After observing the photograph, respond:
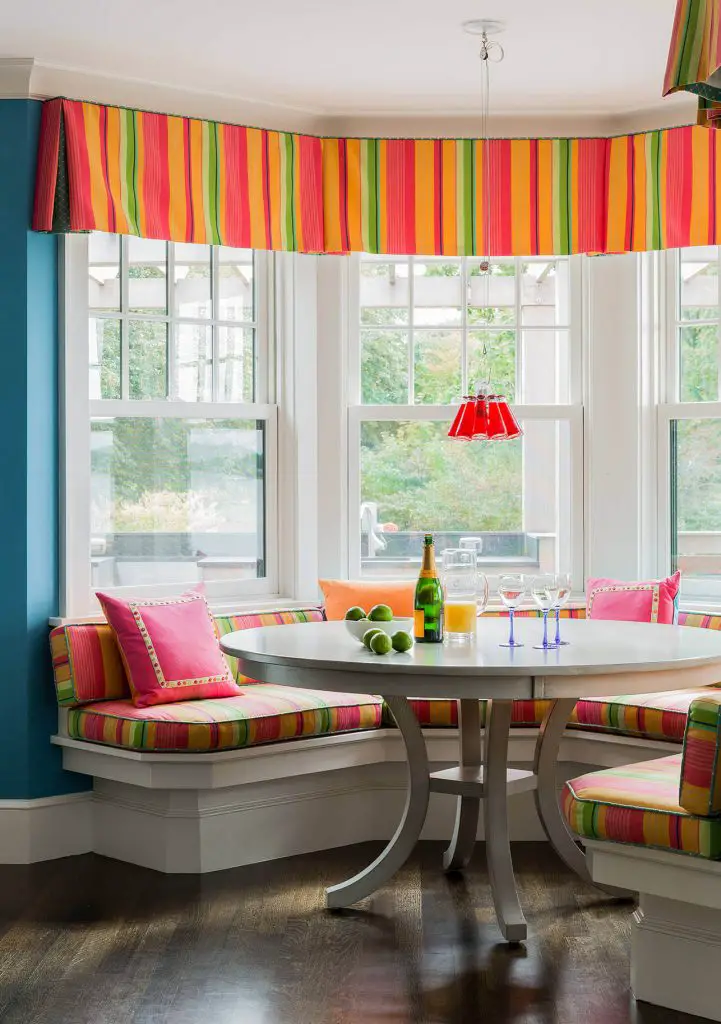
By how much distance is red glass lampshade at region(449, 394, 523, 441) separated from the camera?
4.23 m

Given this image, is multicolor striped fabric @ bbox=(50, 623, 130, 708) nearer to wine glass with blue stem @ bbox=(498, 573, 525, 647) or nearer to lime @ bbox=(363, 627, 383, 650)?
lime @ bbox=(363, 627, 383, 650)

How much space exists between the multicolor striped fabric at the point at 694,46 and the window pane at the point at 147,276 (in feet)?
10.6

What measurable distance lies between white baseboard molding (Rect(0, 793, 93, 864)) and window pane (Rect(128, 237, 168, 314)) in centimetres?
191

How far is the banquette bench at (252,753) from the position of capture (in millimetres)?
4062

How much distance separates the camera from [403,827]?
12.1 feet

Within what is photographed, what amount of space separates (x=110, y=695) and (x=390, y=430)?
1.71 metres

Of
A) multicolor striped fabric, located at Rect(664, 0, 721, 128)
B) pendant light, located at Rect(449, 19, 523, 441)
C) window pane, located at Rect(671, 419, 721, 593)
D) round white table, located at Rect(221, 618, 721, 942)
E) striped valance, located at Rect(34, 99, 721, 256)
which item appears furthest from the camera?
window pane, located at Rect(671, 419, 721, 593)

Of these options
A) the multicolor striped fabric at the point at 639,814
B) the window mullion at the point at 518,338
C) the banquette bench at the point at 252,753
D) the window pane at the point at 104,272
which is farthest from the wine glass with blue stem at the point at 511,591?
the window pane at the point at 104,272

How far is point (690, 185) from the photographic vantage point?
4.99 metres

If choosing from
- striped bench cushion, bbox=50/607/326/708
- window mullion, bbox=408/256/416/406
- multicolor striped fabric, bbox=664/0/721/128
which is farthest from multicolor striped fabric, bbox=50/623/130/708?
multicolor striped fabric, bbox=664/0/721/128

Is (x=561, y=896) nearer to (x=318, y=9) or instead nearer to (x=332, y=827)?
(x=332, y=827)

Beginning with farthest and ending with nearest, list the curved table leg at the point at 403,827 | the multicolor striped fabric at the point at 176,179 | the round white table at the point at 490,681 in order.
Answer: the multicolor striped fabric at the point at 176,179, the curved table leg at the point at 403,827, the round white table at the point at 490,681

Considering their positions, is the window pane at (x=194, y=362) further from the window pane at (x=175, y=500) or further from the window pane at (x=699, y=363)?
the window pane at (x=699, y=363)

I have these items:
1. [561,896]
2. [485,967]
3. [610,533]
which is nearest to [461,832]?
[561,896]
